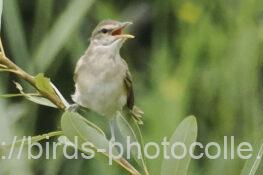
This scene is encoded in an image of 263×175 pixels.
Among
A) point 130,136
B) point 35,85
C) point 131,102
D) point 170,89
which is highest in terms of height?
point 35,85

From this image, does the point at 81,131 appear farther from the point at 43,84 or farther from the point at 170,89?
the point at 170,89

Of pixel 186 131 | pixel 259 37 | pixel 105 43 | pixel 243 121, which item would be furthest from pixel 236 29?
pixel 186 131

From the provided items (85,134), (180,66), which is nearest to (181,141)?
(85,134)

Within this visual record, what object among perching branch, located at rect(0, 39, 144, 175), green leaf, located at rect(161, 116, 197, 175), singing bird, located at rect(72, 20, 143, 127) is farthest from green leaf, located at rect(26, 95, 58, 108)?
singing bird, located at rect(72, 20, 143, 127)

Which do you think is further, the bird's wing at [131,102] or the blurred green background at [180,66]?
the blurred green background at [180,66]

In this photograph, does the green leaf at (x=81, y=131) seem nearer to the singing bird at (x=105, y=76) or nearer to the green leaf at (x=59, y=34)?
the singing bird at (x=105, y=76)

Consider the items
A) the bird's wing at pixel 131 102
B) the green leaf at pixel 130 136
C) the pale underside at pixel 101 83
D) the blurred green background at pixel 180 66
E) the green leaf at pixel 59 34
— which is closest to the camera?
the green leaf at pixel 130 136

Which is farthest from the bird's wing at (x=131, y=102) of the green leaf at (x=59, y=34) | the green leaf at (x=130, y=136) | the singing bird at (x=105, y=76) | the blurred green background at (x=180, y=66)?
the green leaf at (x=59, y=34)
